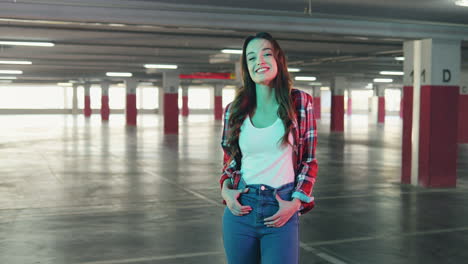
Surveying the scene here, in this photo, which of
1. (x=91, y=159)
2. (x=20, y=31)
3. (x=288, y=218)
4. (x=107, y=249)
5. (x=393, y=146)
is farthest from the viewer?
(x=393, y=146)

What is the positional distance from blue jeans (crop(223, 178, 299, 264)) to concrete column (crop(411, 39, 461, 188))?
30.5ft

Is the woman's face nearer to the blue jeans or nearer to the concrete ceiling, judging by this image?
the blue jeans

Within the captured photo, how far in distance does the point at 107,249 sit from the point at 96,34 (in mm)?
9757

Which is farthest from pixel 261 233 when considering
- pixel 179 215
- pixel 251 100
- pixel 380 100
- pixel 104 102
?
pixel 380 100

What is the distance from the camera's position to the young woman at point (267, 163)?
2.37 m

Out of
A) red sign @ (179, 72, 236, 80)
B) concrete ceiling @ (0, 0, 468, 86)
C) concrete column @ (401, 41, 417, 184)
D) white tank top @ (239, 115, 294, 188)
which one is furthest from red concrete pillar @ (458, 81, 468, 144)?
white tank top @ (239, 115, 294, 188)

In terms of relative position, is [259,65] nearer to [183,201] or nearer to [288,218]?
[288,218]

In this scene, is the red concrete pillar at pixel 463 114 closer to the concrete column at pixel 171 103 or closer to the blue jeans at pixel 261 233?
the concrete column at pixel 171 103

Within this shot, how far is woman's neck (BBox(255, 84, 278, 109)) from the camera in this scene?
2.51m

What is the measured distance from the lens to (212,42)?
16.7 meters

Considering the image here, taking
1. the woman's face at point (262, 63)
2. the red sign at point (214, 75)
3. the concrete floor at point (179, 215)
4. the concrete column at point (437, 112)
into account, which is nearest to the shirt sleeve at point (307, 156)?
the woman's face at point (262, 63)

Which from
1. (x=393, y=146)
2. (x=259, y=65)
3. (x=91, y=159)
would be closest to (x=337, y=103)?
(x=393, y=146)

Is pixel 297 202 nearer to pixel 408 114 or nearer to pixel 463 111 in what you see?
pixel 408 114

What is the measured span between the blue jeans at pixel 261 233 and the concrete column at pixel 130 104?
123 feet
